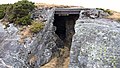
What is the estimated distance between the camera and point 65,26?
91.5 feet

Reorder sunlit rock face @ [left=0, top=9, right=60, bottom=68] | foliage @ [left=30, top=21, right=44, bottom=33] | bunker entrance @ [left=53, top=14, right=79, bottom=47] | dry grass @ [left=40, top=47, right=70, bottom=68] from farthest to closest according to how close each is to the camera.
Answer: bunker entrance @ [left=53, top=14, right=79, bottom=47], foliage @ [left=30, top=21, right=44, bottom=33], dry grass @ [left=40, top=47, right=70, bottom=68], sunlit rock face @ [left=0, top=9, right=60, bottom=68]

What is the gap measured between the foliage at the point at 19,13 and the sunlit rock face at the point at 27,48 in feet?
2.34

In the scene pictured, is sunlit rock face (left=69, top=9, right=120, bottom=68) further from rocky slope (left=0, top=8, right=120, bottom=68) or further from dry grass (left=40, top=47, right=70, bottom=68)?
dry grass (left=40, top=47, right=70, bottom=68)

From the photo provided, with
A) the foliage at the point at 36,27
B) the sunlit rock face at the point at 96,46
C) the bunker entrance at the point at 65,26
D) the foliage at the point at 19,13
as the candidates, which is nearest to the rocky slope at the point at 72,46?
the sunlit rock face at the point at 96,46

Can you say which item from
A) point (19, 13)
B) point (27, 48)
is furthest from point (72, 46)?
point (19, 13)

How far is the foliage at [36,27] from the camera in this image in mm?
23328

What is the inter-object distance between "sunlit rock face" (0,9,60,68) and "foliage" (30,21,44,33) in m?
0.25

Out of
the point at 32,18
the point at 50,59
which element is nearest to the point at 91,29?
the point at 50,59

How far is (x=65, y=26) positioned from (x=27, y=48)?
21.9 feet

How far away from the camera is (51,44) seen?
24.3 meters

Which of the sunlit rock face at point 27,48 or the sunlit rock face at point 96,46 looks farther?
the sunlit rock face at point 27,48

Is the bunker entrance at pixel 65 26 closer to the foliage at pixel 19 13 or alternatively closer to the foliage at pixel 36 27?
the foliage at pixel 19 13

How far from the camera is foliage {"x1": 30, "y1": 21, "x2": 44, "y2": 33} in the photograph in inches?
918

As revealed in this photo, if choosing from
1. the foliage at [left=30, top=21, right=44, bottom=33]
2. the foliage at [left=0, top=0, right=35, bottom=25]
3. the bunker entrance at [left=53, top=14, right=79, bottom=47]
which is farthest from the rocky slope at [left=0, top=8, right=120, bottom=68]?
the bunker entrance at [left=53, top=14, right=79, bottom=47]
